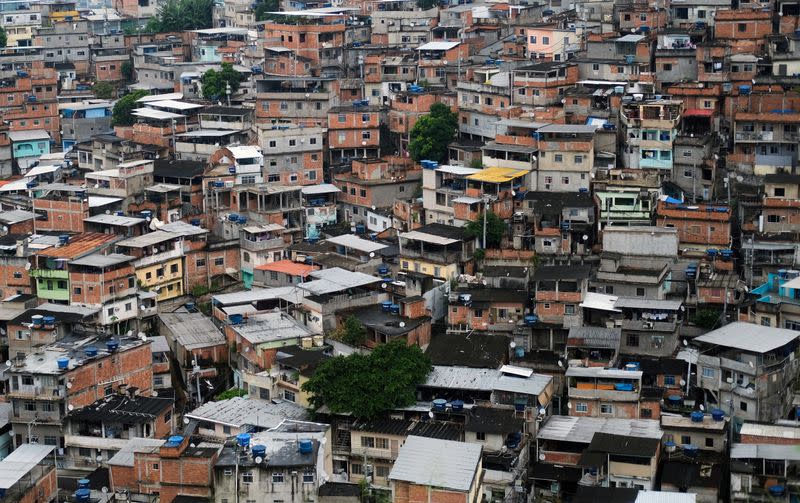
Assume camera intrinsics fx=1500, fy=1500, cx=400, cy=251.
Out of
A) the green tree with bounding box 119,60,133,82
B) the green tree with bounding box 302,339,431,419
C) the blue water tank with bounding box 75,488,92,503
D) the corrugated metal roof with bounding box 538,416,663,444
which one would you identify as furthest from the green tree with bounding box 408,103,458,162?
the blue water tank with bounding box 75,488,92,503

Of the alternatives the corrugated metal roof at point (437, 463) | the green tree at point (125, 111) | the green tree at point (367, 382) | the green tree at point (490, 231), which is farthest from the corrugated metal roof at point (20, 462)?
the green tree at point (125, 111)

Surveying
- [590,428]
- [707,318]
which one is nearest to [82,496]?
[590,428]

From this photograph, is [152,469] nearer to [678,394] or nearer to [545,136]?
[678,394]

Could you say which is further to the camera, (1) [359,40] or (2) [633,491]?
(1) [359,40]

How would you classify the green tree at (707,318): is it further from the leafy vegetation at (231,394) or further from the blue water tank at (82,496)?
the blue water tank at (82,496)

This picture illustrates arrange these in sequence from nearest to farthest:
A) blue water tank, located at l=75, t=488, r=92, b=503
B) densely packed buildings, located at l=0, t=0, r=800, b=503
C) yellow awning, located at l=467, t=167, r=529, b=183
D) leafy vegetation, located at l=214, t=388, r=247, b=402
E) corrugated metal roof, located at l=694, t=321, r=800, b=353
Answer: blue water tank, located at l=75, t=488, r=92, b=503
densely packed buildings, located at l=0, t=0, r=800, b=503
corrugated metal roof, located at l=694, t=321, r=800, b=353
leafy vegetation, located at l=214, t=388, r=247, b=402
yellow awning, located at l=467, t=167, r=529, b=183

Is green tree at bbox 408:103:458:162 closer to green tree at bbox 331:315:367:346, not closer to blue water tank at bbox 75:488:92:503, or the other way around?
green tree at bbox 331:315:367:346

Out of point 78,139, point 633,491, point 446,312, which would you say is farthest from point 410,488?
point 78,139
